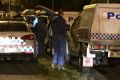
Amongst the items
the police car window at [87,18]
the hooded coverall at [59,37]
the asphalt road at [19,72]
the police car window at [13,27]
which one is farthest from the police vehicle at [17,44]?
the police car window at [87,18]

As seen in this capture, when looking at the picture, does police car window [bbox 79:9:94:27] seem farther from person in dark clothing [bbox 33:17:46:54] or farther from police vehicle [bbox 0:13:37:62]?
person in dark clothing [bbox 33:17:46:54]

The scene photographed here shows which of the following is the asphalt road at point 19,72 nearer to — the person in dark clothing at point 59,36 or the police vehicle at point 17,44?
the police vehicle at point 17,44

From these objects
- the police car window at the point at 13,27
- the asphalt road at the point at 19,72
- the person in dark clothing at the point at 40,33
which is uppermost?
the police car window at the point at 13,27

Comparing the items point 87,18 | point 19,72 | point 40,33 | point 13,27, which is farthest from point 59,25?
point 40,33

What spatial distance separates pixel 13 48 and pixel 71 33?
275 cm

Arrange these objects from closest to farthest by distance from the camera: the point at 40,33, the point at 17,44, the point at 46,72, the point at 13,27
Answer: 1. the point at 46,72
2. the point at 17,44
3. the point at 13,27
4. the point at 40,33

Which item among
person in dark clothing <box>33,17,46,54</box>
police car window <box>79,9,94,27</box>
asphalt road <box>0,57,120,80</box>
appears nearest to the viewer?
asphalt road <box>0,57,120,80</box>

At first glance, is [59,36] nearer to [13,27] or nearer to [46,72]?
[46,72]

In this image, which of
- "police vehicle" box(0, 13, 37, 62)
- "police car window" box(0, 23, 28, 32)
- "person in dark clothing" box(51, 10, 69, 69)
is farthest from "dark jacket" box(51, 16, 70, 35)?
"police car window" box(0, 23, 28, 32)

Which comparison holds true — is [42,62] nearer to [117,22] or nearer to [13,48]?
[13,48]

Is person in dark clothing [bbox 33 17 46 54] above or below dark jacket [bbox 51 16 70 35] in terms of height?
below

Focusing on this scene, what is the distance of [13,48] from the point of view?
55.7 feet

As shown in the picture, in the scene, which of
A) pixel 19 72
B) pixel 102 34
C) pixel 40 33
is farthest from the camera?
pixel 40 33

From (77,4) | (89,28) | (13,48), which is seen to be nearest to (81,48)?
(89,28)
